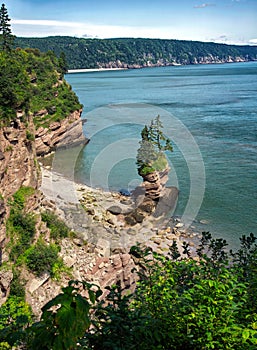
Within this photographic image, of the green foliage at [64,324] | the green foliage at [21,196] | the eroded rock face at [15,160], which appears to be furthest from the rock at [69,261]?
the green foliage at [64,324]

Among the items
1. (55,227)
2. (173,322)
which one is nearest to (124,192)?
(55,227)

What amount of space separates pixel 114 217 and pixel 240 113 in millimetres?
33110

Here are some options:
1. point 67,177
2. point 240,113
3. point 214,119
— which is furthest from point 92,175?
point 240,113

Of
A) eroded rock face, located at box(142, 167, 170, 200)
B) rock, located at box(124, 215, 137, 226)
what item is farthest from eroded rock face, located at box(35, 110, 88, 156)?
rock, located at box(124, 215, 137, 226)

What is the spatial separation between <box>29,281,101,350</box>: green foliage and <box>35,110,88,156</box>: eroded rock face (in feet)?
107

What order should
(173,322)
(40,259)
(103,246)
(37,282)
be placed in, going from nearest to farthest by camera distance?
(173,322), (37,282), (40,259), (103,246)

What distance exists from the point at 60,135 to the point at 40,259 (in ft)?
89.2

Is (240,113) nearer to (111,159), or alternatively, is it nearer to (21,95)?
(111,159)

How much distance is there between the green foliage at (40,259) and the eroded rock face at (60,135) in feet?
73.5

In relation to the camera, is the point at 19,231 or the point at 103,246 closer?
the point at 19,231

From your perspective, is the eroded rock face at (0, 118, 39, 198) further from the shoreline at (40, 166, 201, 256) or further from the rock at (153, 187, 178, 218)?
the rock at (153, 187, 178, 218)

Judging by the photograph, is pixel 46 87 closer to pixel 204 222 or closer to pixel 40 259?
pixel 204 222

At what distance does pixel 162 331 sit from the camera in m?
4.41

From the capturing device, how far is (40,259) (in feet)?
43.3
